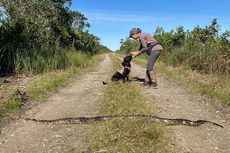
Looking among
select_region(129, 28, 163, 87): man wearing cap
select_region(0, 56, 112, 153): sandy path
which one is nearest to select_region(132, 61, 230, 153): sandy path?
select_region(129, 28, 163, 87): man wearing cap

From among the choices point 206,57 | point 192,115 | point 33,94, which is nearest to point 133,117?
point 192,115

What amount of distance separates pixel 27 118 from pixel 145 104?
267 cm

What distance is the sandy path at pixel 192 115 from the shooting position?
5.12 m

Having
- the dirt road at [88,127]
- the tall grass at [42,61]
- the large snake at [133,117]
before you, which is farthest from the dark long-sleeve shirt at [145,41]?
the tall grass at [42,61]

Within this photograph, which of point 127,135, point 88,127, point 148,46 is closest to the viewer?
point 127,135

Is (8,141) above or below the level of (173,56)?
below

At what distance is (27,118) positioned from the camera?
267 inches

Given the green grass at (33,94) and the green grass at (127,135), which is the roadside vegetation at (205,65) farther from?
the green grass at (33,94)

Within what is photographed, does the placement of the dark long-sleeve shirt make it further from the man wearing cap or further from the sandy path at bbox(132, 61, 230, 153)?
the sandy path at bbox(132, 61, 230, 153)

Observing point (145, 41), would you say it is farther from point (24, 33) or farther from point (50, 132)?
point (24, 33)

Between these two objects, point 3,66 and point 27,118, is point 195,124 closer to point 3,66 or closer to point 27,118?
point 27,118

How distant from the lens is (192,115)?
7.12 m

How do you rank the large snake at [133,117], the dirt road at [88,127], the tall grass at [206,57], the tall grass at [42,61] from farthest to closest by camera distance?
the tall grass at [42,61] < the tall grass at [206,57] < the large snake at [133,117] < the dirt road at [88,127]

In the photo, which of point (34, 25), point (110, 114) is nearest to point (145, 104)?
point (110, 114)
